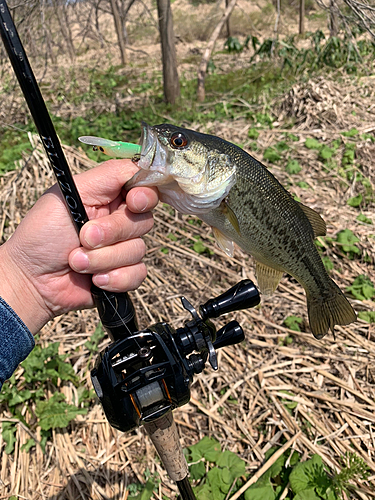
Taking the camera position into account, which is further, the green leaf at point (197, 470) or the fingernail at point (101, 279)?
the green leaf at point (197, 470)

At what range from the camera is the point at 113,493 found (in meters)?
2.56

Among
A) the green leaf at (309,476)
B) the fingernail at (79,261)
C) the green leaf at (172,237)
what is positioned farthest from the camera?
the green leaf at (172,237)

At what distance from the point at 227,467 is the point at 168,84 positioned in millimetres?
6975

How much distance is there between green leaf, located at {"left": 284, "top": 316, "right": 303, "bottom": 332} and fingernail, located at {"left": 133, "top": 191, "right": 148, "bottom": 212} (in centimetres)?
231

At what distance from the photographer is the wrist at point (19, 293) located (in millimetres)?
1728

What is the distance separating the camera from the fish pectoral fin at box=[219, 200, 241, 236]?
5.15ft

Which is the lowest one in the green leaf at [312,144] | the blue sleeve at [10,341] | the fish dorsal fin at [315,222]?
the green leaf at [312,144]

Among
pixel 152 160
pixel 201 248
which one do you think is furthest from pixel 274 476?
pixel 152 160

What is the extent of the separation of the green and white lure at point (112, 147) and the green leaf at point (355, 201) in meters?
4.03

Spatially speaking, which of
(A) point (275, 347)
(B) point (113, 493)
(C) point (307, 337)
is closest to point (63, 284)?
(B) point (113, 493)

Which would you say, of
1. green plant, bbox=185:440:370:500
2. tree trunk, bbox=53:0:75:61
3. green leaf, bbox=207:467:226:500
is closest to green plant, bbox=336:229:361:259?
green plant, bbox=185:440:370:500

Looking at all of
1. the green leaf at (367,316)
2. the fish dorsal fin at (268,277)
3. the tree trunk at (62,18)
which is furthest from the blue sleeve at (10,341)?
the tree trunk at (62,18)

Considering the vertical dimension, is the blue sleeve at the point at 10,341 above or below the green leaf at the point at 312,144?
above

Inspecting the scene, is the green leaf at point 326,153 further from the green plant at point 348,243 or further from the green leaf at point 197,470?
the green leaf at point 197,470
